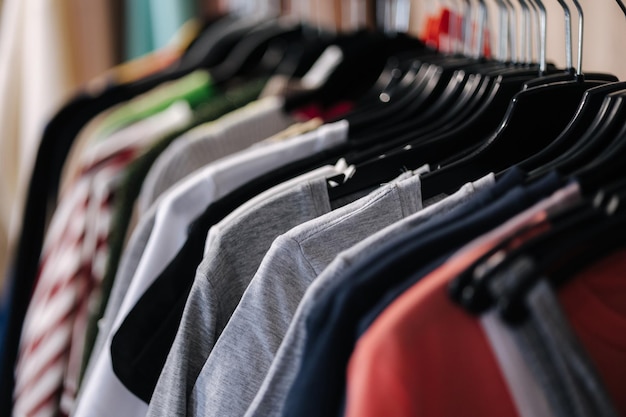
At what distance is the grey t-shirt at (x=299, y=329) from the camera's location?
0.42 meters

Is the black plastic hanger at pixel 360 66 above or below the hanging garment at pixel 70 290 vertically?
above

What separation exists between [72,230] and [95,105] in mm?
218

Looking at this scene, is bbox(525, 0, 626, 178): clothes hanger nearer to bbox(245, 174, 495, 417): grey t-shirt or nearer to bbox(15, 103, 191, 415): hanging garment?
bbox(245, 174, 495, 417): grey t-shirt

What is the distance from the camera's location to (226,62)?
108 centimetres

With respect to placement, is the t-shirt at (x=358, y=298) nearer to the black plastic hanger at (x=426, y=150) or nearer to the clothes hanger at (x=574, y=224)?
the clothes hanger at (x=574, y=224)

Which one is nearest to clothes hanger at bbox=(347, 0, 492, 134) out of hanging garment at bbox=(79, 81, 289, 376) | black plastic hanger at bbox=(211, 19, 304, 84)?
hanging garment at bbox=(79, 81, 289, 376)

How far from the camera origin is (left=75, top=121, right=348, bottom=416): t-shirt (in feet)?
1.95

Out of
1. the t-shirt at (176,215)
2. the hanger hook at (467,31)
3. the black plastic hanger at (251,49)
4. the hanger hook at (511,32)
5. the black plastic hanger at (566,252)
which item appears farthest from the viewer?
the black plastic hanger at (251,49)

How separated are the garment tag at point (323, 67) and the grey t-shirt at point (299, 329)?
1.50 ft

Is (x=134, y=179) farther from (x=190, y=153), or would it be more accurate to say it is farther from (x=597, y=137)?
(x=597, y=137)

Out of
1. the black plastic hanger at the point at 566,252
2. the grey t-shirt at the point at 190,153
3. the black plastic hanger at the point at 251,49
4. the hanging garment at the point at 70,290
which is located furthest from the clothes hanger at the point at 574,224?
the black plastic hanger at the point at 251,49

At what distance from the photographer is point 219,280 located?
1.73ft

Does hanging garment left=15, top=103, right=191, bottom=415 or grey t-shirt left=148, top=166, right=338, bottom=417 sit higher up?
grey t-shirt left=148, top=166, right=338, bottom=417

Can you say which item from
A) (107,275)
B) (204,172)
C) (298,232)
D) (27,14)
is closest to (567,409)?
(298,232)
